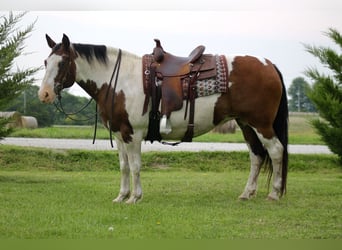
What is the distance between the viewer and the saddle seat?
24.9ft

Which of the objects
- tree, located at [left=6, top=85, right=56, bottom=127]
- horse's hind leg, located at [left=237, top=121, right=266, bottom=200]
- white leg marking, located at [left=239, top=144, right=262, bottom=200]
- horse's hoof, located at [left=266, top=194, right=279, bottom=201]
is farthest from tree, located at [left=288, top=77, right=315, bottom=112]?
tree, located at [left=6, top=85, right=56, bottom=127]

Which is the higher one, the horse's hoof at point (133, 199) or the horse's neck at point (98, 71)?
the horse's neck at point (98, 71)

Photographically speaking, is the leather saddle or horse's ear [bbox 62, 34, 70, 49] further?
the leather saddle

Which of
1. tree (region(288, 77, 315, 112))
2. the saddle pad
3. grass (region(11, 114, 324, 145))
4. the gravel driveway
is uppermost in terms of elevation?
the saddle pad

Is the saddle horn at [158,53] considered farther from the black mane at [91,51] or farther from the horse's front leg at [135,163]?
the horse's front leg at [135,163]

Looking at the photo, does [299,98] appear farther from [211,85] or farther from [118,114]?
[118,114]

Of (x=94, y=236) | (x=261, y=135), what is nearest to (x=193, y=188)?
(x=261, y=135)

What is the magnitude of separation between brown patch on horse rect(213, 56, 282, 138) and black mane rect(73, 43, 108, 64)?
5.80 feet

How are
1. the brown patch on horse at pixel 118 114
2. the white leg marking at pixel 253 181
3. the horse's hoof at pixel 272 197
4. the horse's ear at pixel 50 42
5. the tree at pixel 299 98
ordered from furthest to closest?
the tree at pixel 299 98, the white leg marking at pixel 253 181, the horse's hoof at pixel 272 197, the horse's ear at pixel 50 42, the brown patch on horse at pixel 118 114

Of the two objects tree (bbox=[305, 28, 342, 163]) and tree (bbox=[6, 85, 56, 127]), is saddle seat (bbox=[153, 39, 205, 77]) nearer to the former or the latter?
tree (bbox=[305, 28, 342, 163])

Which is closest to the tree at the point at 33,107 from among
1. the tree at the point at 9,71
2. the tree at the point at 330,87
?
the tree at the point at 9,71

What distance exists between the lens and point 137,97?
7.47 meters

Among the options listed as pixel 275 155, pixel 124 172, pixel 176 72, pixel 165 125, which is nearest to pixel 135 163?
pixel 124 172

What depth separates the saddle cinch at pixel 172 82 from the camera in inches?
295
